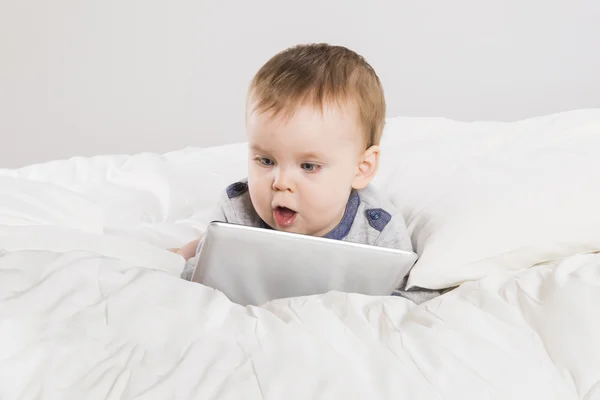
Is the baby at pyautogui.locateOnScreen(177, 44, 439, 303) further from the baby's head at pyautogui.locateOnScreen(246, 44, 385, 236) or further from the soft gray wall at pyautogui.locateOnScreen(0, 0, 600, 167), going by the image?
the soft gray wall at pyautogui.locateOnScreen(0, 0, 600, 167)

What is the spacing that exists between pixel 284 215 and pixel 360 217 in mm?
176

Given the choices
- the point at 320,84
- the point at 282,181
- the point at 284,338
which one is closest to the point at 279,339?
the point at 284,338

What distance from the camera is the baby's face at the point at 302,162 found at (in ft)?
4.34

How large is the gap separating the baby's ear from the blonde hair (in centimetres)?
2

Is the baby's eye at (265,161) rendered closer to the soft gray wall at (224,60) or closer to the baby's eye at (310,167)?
the baby's eye at (310,167)

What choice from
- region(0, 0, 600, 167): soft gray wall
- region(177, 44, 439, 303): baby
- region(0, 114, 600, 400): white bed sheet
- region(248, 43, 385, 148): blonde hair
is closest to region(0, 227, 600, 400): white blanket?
region(0, 114, 600, 400): white bed sheet

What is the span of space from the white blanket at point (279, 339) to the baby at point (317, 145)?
298 mm

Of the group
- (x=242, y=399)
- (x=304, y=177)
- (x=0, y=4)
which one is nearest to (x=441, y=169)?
(x=304, y=177)

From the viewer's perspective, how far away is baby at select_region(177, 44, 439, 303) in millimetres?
1328

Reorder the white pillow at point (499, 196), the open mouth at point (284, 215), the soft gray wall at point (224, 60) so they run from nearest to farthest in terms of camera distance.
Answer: the white pillow at point (499, 196), the open mouth at point (284, 215), the soft gray wall at point (224, 60)

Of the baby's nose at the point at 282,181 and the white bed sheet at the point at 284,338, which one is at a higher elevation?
the baby's nose at the point at 282,181

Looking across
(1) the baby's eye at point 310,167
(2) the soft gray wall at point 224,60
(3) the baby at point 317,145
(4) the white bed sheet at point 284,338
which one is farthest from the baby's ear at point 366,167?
(2) the soft gray wall at point 224,60

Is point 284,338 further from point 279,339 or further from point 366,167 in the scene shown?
point 366,167

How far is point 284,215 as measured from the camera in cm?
140
